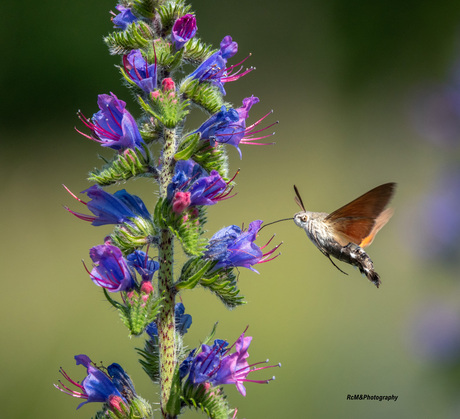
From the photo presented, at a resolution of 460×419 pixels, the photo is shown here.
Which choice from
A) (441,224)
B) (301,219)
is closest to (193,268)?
(301,219)

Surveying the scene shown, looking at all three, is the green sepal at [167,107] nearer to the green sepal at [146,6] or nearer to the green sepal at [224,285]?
the green sepal at [146,6]

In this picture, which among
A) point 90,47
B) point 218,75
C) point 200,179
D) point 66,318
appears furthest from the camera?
point 90,47

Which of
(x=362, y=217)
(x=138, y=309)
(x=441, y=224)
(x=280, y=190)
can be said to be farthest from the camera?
(x=280, y=190)

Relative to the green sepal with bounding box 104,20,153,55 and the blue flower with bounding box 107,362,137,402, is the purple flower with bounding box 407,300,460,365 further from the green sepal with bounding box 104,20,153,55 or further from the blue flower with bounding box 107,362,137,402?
the green sepal with bounding box 104,20,153,55

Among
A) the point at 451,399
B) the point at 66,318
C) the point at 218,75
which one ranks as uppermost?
the point at 218,75

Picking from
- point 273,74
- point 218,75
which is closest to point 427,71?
point 273,74

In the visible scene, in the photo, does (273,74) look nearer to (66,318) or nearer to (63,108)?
(63,108)

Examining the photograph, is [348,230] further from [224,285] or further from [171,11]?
[171,11]
